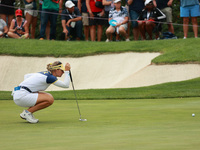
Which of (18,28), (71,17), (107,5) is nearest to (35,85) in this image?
(107,5)

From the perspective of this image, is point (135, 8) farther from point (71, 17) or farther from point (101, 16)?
point (71, 17)

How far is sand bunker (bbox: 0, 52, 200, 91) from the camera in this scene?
→ 18.7 metres

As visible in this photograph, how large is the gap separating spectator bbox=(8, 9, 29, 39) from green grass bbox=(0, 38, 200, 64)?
31cm

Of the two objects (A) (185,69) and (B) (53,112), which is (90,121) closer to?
(B) (53,112)

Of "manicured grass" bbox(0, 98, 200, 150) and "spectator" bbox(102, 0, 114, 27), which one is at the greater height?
"spectator" bbox(102, 0, 114, 27)

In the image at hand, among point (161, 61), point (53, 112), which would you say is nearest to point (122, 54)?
point (161, 61)

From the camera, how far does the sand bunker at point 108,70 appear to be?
61.3 feet

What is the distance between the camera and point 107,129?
7.30 metres

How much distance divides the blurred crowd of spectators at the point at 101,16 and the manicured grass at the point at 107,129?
30.7ft

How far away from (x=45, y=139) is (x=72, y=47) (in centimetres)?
1598

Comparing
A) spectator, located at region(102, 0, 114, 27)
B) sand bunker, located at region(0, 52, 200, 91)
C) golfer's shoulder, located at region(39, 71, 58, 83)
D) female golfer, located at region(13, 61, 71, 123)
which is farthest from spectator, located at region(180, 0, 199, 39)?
golfer's shoulder, located at region(39, 71, 58, 83)

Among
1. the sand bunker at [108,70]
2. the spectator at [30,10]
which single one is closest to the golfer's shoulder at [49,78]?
the sand bunker at [108,70]

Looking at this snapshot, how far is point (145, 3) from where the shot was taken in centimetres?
1958

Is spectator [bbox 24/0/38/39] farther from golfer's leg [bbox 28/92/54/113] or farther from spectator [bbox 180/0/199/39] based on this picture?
golfer's leg [bbox 28/92/54/113]
